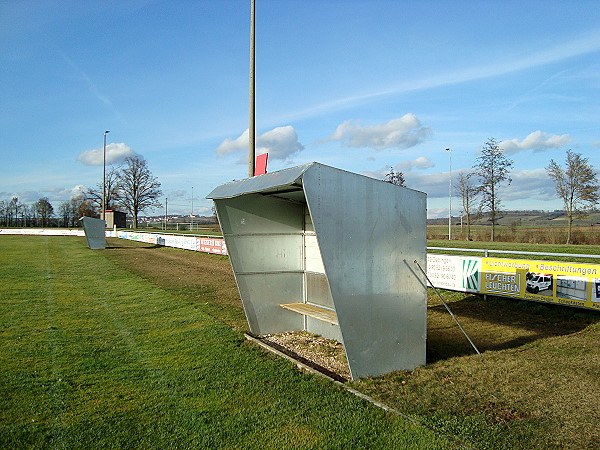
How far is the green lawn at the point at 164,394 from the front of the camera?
3.96m

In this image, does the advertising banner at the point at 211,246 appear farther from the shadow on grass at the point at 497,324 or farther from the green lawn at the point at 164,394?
the shadow on grass at the point at 497,324

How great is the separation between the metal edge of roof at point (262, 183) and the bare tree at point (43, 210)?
97.9 m

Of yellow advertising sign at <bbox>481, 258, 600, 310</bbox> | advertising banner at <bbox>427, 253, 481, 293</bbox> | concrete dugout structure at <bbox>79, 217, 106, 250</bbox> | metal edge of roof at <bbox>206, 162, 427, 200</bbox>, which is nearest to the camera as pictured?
metal edge of roof at <bbox>206, 162, 427, 200</bbox>

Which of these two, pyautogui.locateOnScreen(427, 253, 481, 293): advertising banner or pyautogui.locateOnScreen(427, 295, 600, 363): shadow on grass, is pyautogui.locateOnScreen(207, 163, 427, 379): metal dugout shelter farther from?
pyautogui.locateOnScreen(427, 253, 481, 293): advertising banner

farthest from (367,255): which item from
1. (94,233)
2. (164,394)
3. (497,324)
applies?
(94,233)

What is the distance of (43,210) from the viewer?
91.4m

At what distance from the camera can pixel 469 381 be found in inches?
208

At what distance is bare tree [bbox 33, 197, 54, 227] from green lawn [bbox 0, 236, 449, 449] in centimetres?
9406

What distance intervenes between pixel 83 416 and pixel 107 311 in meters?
6.03

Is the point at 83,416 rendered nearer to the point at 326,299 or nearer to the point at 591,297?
the point at 326,299

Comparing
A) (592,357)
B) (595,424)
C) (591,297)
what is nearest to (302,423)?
(595,424)

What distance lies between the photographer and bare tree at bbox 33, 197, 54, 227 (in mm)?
91250

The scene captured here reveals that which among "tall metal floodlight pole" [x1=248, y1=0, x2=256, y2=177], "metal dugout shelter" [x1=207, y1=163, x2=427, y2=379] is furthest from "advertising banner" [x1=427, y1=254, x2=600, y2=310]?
"tall metal floodlight pole" [x1=248, y1=0, x2=256, y2=177]

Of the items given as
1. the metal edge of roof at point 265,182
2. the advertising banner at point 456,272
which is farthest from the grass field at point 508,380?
the metal edge of roof at point 265,182
